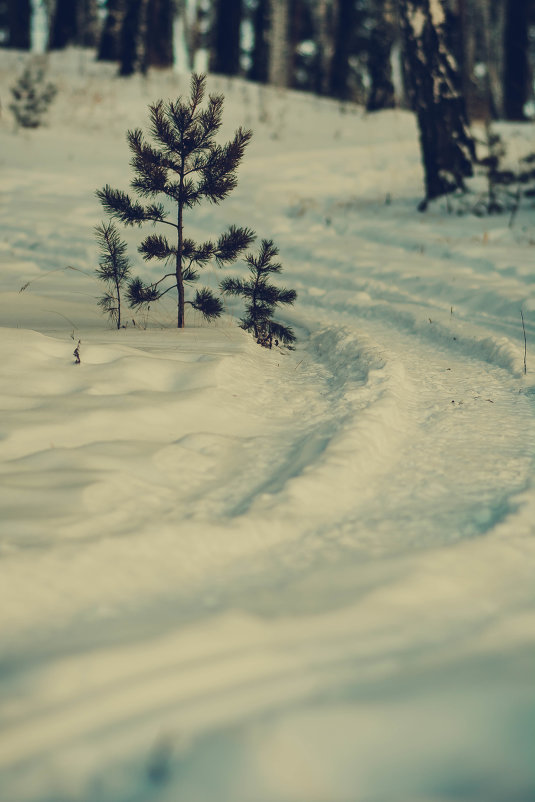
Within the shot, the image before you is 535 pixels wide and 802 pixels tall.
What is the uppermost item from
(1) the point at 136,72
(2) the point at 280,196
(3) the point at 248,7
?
(3) the point at 248,7

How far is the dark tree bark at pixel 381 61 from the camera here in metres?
13.4

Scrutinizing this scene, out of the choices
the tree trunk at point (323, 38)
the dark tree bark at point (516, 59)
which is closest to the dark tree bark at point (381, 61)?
the dark tree bark at point (516, 59)

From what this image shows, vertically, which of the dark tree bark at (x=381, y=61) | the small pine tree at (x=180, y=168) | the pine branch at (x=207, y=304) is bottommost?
the pine branch at (x=207, y=304)

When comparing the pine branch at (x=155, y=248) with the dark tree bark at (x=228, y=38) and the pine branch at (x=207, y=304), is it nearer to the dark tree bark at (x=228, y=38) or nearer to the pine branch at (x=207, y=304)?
the pine branch at (x=207, y=304)

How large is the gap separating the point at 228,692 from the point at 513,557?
2.82ft

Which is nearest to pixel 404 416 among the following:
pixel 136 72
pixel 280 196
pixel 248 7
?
pixel 280 196

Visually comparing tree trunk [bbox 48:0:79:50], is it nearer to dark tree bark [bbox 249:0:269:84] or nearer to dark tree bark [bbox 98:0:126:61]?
dark tree bark [bbox 98:0:126:61]

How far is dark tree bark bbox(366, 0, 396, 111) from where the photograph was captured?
1342 cm

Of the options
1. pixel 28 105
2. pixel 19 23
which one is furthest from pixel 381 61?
pixel 19 23

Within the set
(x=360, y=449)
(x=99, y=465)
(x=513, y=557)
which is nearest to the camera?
(x=513, y=557)

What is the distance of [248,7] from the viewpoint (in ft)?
94.3

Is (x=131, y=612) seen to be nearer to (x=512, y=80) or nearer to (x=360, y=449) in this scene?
(x=360, y=449)

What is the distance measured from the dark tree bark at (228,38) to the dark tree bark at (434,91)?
11.2 m

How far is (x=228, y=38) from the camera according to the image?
684 inches
